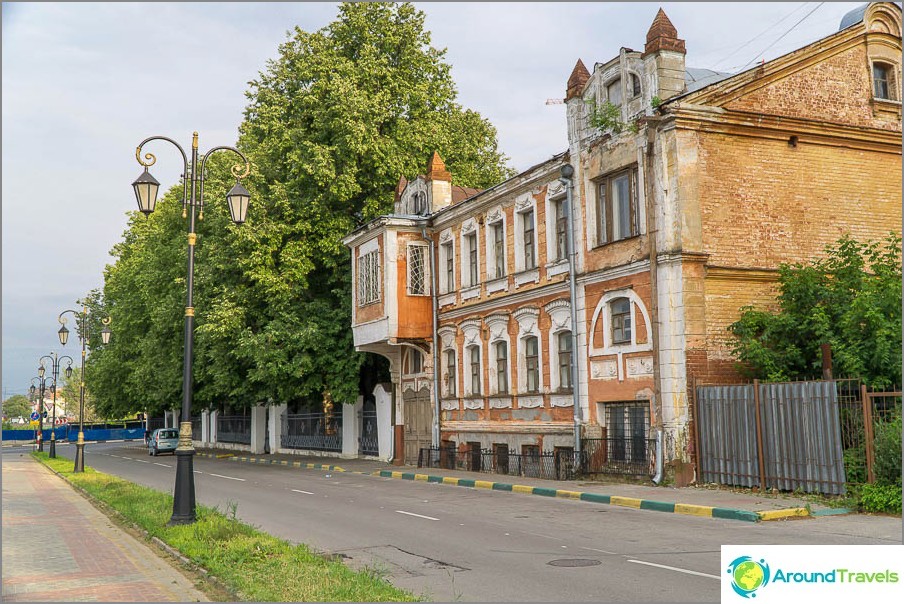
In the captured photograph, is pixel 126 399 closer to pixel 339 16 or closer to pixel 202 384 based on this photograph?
pixel 202 384

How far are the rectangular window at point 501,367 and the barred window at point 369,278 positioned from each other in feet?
18.4

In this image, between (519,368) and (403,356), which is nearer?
(519,368)

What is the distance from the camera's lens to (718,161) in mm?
20312

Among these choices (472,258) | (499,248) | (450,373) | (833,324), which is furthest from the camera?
(450,373)

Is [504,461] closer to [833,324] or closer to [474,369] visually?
[474,369]

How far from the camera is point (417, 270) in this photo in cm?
3144

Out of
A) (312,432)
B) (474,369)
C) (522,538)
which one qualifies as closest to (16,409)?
(312,432)

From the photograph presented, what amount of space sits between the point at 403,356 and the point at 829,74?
17621 millimetres

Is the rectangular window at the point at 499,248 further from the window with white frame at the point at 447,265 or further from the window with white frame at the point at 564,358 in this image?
the window with white frame at the point at 564,358

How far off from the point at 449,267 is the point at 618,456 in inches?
443

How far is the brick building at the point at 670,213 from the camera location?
19.9 m

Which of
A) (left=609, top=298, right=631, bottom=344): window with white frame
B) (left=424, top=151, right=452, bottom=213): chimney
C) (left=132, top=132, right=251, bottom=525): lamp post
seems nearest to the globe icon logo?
(left=132, top=132, right=251, bottom=525): lamp post

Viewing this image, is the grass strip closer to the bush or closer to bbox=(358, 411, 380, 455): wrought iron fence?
the bush

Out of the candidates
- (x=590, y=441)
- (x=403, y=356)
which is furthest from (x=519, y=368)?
(x=403, y=356)
